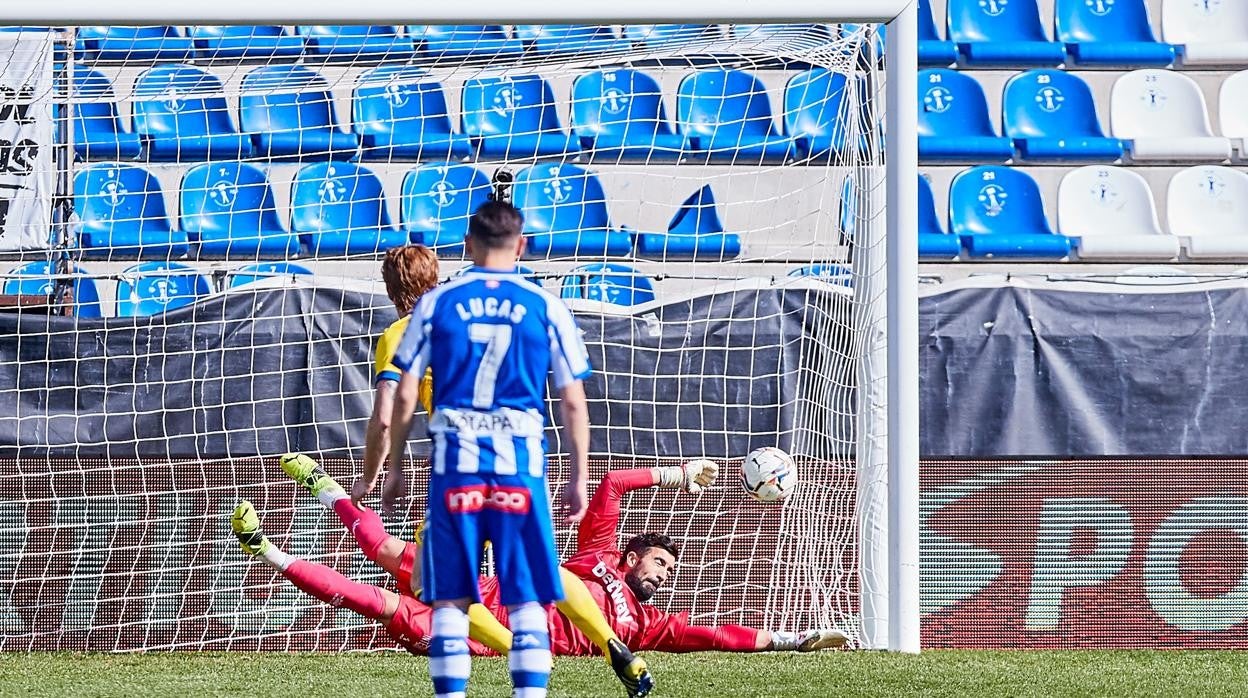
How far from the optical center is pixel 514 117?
29.8 ft

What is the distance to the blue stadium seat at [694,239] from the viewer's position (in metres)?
8.36

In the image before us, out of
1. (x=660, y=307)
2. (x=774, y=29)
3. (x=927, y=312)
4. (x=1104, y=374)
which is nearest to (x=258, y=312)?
(x=660, y=307)

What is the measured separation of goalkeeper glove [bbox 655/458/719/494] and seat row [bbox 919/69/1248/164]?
5.03 metres

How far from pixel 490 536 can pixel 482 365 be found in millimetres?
402

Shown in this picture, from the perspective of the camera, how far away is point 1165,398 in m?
6.61

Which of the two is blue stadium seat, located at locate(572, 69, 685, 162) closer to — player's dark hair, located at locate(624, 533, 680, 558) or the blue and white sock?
player's dark hair, located at locate(624, 533, 680, 558)

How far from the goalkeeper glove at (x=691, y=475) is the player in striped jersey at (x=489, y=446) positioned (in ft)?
5.80

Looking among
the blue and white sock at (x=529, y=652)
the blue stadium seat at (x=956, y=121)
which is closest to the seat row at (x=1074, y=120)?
the blue stadium seat at (x=956, y=121)

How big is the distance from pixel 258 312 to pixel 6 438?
1.17 m

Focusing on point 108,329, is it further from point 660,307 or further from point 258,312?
point 660,307

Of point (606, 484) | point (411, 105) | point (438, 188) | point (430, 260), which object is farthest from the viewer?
point (411, 105)

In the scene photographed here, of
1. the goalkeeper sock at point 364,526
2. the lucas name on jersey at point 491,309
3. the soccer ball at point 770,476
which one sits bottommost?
the goalkeeper sock at point 364,526

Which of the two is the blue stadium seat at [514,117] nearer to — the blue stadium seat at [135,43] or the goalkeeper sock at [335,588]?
the blue stadium seat at [135,43]

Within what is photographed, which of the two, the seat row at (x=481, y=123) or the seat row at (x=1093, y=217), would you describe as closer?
the seat row at (x=481, y=123)
